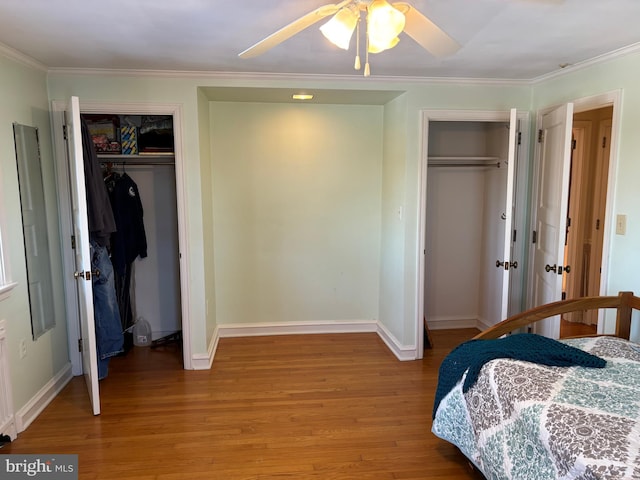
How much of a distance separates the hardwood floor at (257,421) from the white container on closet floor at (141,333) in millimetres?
242

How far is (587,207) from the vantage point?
4.42 metres

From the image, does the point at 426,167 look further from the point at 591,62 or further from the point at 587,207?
the point at 587,207

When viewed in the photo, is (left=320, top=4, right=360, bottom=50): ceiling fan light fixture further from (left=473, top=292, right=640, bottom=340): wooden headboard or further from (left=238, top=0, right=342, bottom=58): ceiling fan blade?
(left=473, top=292, right=640, bottom=340): wooden headboard

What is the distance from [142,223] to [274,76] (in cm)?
178

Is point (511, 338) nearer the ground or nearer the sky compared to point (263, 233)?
nearer the ground

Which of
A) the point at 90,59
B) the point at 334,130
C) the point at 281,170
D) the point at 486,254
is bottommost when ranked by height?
the point at 486,254

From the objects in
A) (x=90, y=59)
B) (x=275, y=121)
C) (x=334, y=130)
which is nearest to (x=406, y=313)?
(x=334, y=130)

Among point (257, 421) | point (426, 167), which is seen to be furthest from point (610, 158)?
point (257, 421)

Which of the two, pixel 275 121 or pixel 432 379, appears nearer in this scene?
pixel 432 379

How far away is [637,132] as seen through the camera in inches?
105

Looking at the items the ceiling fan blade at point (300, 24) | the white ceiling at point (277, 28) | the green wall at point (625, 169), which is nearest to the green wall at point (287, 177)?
the green wall at point (625, 169)

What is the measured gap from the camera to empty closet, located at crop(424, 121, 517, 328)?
420cm

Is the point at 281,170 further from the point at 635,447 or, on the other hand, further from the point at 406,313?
the point at 635,447

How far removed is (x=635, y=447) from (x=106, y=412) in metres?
2.90
